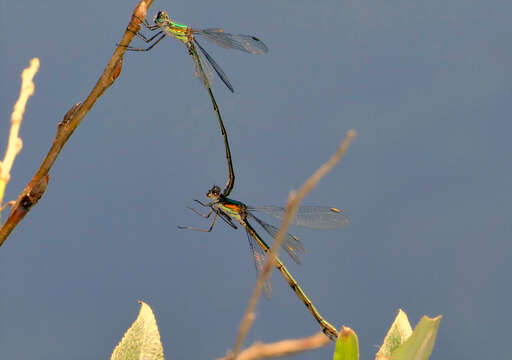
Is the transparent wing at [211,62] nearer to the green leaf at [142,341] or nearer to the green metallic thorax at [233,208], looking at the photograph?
the green metallic thorax at [233,208]

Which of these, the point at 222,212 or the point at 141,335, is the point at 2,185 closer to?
the point at 141,335

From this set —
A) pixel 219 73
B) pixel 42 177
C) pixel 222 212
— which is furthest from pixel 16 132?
pixel 219 73

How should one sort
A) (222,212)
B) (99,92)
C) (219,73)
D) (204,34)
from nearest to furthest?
1. (99,92)
2. (222,212)
3. (219,73)
4. (204,34)

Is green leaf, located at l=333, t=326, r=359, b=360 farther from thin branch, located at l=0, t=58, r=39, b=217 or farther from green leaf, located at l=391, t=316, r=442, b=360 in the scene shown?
thin branch, located at l=0, t=58, r=39, b=217

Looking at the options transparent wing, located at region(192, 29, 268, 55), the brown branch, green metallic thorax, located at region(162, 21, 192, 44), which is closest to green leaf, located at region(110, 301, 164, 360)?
the brown branch

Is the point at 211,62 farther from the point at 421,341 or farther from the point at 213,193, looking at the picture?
the point at 421,341

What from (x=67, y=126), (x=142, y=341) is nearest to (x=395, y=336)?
(x=142, y=341)
